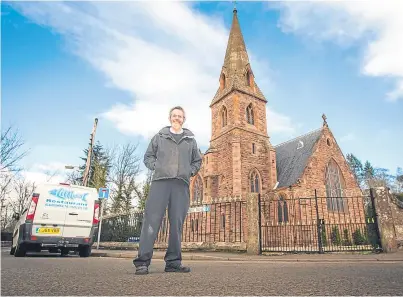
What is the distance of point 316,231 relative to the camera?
56.9ft

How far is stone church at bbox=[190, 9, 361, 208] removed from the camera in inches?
896

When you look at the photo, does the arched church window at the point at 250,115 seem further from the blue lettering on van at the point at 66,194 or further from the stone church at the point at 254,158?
the blue lettering on van at the point at 66,194

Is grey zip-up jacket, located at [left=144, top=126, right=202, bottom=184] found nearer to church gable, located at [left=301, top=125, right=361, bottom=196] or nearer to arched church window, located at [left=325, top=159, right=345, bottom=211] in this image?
church gable, located at [left=301, top=125, right=361, bottom=196]

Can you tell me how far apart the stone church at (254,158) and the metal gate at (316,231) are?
222 centimetres

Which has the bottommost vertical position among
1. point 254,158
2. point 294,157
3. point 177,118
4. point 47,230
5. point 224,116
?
point 47,230

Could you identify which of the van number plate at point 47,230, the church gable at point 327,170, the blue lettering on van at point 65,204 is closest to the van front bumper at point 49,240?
the van number plate at point 47,230

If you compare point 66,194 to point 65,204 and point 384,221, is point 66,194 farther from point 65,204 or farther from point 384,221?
point 384,221

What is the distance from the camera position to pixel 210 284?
8.05 feet

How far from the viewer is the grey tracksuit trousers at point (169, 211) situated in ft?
11.5

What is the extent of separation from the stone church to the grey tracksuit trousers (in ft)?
58.7

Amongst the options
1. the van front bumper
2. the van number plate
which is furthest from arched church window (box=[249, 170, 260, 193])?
the van number plate

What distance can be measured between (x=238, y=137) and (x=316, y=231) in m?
10.1

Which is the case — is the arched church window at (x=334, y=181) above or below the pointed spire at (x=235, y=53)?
below

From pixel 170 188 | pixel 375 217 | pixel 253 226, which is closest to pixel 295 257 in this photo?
pixel 253 226
